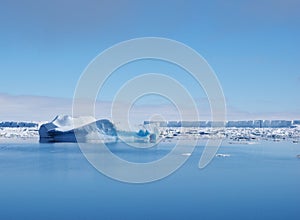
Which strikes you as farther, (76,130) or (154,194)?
(76,130)

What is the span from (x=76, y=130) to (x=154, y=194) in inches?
604

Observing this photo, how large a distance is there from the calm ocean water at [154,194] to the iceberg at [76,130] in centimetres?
1109

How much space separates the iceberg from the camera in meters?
22.4

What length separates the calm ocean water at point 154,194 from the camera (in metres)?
6.11

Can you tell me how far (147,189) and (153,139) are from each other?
1621cm

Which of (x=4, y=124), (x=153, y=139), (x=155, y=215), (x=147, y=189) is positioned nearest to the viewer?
(x=155, y=215)

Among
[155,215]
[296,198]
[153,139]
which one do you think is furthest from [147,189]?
[153,139]

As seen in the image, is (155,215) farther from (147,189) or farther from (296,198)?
(296,198)

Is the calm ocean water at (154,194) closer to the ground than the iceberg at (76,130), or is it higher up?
closer to the ground

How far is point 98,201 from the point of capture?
6902 mm

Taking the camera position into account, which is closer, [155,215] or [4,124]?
[155,215]

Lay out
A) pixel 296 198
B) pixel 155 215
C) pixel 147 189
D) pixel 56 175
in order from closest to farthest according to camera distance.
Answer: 1. pixel 155 215
2. pixel 296 198
3. pixel 147 189
4. pixel 56 175

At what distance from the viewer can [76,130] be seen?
73.4 feet

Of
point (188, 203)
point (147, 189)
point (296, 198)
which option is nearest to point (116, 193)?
point (147, 189)
